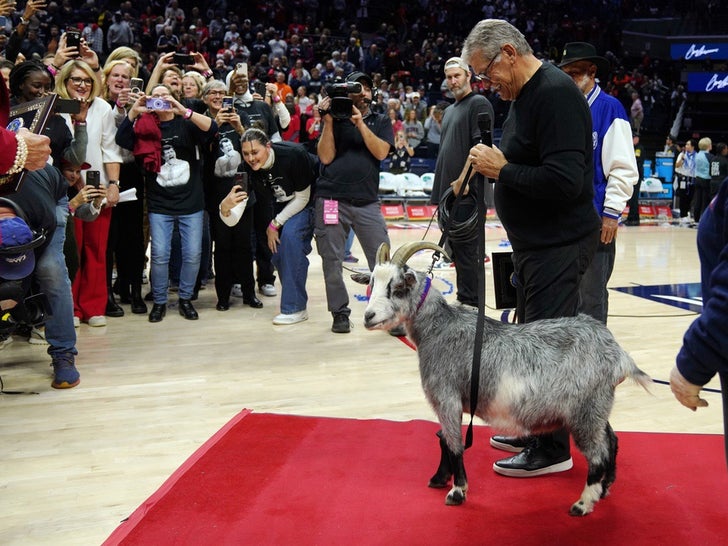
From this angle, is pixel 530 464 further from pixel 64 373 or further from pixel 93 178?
pixel 93 178

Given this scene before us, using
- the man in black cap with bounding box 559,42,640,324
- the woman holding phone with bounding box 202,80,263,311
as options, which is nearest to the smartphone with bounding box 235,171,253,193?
the woman holding phone with bounding box 202,80,263,311

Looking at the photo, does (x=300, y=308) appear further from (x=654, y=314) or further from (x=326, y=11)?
(x=326, y=11)

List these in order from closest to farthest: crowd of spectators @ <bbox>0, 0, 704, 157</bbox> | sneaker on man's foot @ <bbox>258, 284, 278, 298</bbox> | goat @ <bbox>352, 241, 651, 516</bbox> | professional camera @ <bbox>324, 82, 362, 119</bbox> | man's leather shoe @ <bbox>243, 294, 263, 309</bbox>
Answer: goat @ <bbox>352, 241, 651, 516</bbox> → professional camera @ <bbox>324, 82, 362, 119</bbox> → man's leather shoe @ <bbox>243, 294, 263, 309</bbox> → sneaker on man's foot @ <bbox>258, 284, 278, 298</bbox> → crowd of spectators @ <bbox>0, 0, 704, 157</bbox>

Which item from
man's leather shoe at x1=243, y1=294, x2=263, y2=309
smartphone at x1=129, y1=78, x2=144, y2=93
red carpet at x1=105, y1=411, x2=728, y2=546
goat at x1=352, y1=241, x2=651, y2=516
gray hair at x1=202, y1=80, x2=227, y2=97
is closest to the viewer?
red carpet at x1=105, y1=411, x2=728, y2=546

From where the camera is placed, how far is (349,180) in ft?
19.0

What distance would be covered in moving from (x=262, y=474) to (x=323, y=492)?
33 centimetres

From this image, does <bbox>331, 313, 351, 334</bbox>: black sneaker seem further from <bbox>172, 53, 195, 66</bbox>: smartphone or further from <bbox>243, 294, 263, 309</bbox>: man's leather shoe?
<bbox>172, 53, 195, 66</bbox>: smartphone

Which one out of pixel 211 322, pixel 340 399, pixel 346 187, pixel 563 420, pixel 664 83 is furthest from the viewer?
pixel 664 83

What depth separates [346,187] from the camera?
579 centimetres

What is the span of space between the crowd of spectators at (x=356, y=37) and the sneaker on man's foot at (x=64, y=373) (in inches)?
285

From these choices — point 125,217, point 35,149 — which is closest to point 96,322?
point 125,217

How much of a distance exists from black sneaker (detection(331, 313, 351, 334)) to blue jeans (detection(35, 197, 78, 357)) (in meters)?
2.00

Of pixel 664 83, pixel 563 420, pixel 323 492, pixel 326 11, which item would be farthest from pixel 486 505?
pixel 664 83

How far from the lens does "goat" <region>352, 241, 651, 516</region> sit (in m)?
2.88
